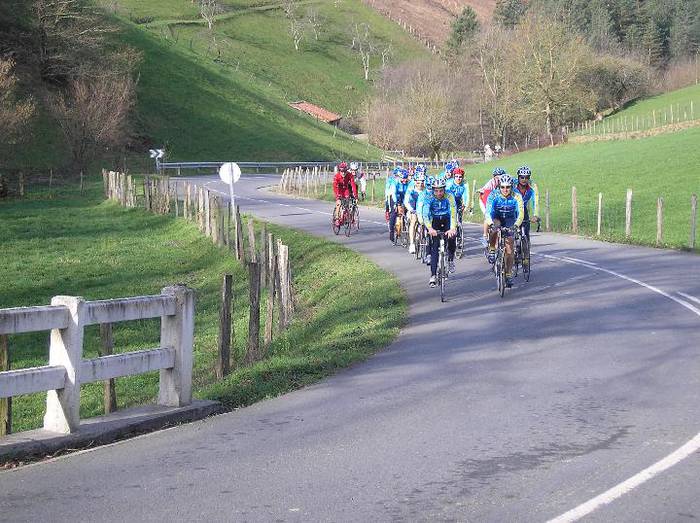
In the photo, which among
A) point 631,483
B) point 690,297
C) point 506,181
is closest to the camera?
point 631,483

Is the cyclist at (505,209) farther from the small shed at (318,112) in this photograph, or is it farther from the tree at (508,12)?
the tree at (508,12)

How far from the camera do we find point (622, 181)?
4728cm

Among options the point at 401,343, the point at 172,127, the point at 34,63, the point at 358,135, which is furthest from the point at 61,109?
the point at 358,135

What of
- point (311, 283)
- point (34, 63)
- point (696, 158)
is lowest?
point (311, 283)

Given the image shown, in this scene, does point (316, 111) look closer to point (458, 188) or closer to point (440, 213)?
point (458, 188)

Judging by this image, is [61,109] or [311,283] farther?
[61,109]

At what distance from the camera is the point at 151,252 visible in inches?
1298

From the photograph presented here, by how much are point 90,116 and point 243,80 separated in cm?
5617

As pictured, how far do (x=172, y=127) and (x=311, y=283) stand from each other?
67.9m

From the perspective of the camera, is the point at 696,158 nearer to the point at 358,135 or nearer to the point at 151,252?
the point at 151,252

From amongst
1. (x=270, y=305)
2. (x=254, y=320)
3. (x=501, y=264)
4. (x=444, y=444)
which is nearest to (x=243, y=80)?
(x=501, y=264)

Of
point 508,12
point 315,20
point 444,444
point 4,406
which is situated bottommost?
point 444,444

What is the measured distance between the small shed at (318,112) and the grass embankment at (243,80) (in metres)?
1.95

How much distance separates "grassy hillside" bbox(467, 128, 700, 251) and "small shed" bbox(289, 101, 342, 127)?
175 feet
